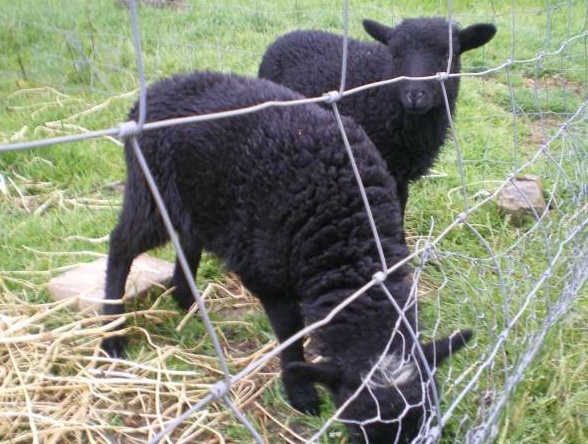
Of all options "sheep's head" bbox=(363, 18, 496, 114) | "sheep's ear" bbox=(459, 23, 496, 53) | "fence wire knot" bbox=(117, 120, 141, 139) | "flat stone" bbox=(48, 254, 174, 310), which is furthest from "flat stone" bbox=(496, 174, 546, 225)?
"fence wire knot" bbox=(117, 120, 141, 139)

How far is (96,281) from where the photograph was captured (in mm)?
2799

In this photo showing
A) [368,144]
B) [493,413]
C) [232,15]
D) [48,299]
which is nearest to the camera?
[493,413]

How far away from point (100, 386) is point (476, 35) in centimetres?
235

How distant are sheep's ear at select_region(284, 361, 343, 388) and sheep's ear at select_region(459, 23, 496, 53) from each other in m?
2.10

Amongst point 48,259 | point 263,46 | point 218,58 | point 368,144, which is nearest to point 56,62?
point 218,58

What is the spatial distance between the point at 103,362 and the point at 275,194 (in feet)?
2.85

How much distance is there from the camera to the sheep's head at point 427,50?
123 inches

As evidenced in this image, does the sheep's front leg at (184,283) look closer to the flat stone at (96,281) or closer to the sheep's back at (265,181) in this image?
the flat stone at (96,281)

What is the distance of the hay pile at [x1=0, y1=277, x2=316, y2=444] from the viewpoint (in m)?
2.14

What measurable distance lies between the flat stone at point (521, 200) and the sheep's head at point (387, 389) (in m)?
1.62

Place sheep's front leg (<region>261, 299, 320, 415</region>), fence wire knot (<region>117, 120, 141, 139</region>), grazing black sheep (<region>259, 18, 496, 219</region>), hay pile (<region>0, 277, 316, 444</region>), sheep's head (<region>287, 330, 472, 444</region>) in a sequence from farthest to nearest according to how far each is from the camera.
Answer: grazing black sheep (<region>259, 18, 496, 219</region>)
sheep's front leg (<region>261, 299, 320, 415</region>)
hay pile (<region>0, 277, 316, 444</region>)
sheep's head (<region>287, 330, 472, 444</region>)
fence wire knot (<region>117, 120, 141, 139</region>)

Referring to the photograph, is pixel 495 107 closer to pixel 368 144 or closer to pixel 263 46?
pixel 263 46

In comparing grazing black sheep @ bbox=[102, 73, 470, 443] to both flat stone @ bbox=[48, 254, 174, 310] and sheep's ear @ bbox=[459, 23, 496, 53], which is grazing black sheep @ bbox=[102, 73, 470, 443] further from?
sheep's ear @ bbox=[459, 23, 496, 53]

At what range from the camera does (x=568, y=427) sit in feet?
7.09
